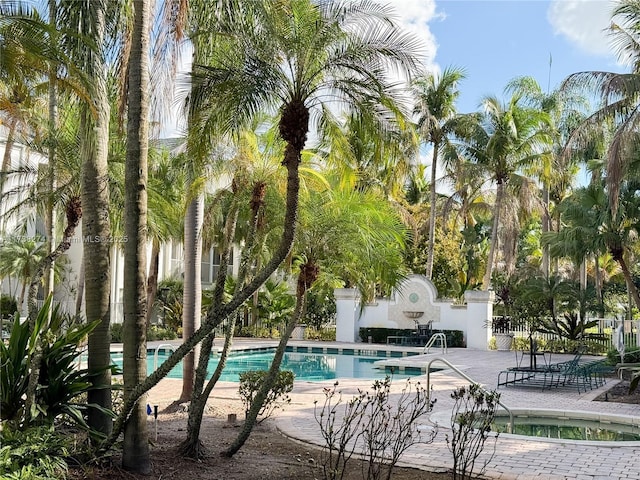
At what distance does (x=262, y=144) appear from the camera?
10555mm

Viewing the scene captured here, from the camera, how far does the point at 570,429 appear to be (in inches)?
417

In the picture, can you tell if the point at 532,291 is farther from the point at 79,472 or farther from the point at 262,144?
the point at 79,472

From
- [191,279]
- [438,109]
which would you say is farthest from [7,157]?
[438,109]

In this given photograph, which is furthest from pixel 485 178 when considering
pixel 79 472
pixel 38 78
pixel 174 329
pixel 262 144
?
pixel 79 472

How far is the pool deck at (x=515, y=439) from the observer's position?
734 cm

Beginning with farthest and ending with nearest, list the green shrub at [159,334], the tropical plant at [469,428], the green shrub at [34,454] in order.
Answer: the green shrub at [159,334], the tropical plant at [469,428], the green shrub at [34,454]

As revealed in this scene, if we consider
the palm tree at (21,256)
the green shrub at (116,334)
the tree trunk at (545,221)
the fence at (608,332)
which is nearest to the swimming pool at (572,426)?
the fence at (608,332)

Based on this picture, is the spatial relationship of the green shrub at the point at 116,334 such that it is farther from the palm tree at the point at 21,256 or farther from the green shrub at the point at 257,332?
the green shrub at the point at 257,332

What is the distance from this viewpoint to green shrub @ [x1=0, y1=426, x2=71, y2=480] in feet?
17.9

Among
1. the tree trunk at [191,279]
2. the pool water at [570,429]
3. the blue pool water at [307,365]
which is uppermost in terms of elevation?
the tree trunk at [191,279]

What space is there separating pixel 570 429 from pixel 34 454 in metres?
8.15

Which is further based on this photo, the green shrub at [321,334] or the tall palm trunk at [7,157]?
the green shrub at [321,334]

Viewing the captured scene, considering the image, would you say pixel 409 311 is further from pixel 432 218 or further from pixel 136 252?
pixel 136 252

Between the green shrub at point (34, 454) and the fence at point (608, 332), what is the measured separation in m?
18.1
